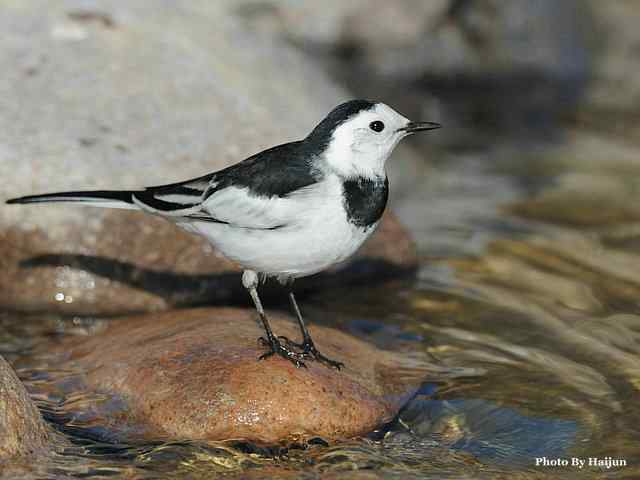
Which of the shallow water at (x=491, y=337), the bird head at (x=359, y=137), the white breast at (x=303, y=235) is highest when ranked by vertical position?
the bird head at (x=359, y=137)

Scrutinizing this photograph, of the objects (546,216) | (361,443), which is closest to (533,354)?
(361,443)

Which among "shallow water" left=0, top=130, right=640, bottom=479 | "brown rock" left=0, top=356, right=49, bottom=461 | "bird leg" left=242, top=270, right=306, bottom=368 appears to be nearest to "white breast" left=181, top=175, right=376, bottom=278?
"bird leg" left=242, top=270, right=306, bottom=368

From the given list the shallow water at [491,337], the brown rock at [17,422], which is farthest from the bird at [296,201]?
the brown rock at [17,422]

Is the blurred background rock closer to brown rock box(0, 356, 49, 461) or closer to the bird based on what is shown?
brown rock box(0, 356, 49, 461)

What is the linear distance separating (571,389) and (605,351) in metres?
0.56

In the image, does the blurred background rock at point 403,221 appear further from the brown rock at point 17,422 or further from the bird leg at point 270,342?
the bird leg at point 270,342

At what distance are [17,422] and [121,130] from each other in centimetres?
296

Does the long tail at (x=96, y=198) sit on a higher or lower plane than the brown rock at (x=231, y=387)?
higher

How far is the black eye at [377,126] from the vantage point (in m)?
5.54

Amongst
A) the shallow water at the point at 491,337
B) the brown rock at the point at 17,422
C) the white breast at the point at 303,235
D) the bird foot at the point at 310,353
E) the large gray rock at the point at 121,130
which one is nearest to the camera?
the brown rock at the point at 17,422

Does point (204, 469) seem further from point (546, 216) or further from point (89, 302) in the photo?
point (546, 216)

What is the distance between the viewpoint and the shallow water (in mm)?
5043

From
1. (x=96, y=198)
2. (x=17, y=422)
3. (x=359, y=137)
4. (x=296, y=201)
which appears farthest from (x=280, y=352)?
(x=17, y=422)

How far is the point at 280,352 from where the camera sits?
5590 mm
